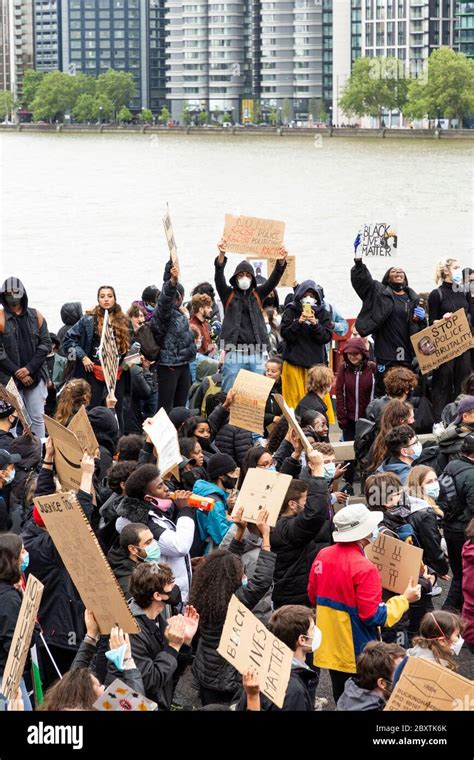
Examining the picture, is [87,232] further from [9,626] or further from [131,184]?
[9,626]

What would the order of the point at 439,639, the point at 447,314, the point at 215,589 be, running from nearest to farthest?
the point at 439,639 → the point at 215,589 → the point at 447,314

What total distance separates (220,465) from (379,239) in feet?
15.5

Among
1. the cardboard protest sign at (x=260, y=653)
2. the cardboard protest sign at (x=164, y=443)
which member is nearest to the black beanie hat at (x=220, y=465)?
the cardboard protest sign at (x=164, y=443)

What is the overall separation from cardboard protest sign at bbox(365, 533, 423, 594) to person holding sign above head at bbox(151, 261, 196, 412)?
3890 mm

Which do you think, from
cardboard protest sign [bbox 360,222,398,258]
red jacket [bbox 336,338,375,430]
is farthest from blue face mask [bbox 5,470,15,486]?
cardboard protest sign [bbox 360,222,398,258]

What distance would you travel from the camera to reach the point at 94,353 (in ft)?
30.6

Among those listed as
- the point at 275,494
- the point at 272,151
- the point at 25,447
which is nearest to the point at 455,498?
the point at 275,494

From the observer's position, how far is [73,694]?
13.5 ft

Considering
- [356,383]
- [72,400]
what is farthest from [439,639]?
[356,383]

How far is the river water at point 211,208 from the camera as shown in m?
33.3

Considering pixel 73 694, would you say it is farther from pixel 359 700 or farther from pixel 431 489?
pixel 431 489

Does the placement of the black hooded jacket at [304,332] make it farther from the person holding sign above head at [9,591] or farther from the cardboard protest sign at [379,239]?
the person holding sign above head at [9,591]

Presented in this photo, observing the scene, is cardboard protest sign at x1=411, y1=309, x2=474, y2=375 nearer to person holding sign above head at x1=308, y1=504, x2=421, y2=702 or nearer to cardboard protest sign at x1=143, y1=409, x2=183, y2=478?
cardboard protest sign at x1=143, y1=409, x2=183, y2=478

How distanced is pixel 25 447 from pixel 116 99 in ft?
521
